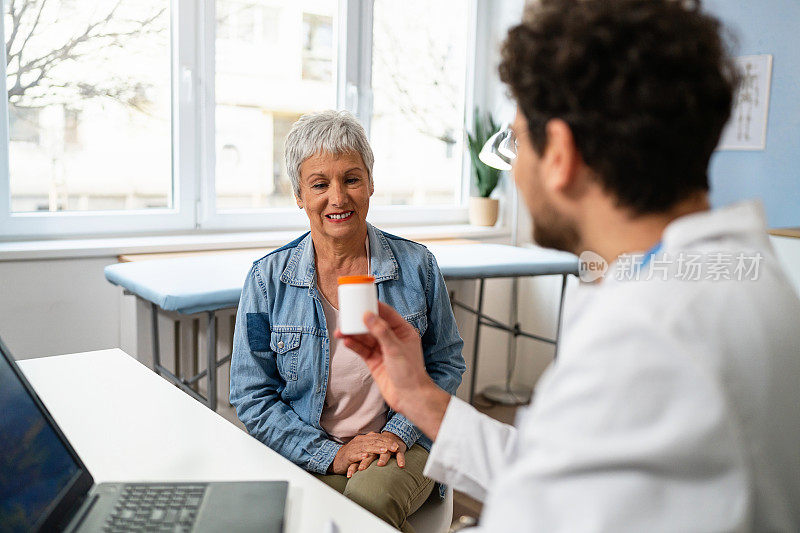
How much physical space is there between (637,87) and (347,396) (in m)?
1.18

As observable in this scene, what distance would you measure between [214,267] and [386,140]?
61.6 inches

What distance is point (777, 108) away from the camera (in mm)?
3496

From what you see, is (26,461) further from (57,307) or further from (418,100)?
(418,100)

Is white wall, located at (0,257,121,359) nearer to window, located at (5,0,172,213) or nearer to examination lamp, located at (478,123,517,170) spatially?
window, located at (5,0,172,213)

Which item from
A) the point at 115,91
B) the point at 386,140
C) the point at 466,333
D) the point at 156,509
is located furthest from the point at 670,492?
the point at 386,140

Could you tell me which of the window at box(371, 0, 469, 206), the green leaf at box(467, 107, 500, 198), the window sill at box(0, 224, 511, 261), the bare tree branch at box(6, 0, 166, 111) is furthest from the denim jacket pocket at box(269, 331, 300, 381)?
the green leaf at box(467, 107, 500, 198)

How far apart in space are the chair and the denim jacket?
12 cm

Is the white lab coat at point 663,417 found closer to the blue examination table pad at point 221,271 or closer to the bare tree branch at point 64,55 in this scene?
the blue examination table pad at point 221,271

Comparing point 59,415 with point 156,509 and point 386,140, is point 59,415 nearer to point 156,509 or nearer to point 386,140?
point 156,509

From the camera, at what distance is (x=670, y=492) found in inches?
23.5

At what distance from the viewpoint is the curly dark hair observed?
29.0 inches

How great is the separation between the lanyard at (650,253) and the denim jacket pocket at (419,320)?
1023 millimetres

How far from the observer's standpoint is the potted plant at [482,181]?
417 cm

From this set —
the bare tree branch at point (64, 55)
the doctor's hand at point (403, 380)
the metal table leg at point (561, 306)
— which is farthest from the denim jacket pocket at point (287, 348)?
the metal table leg at point (561, 306)
